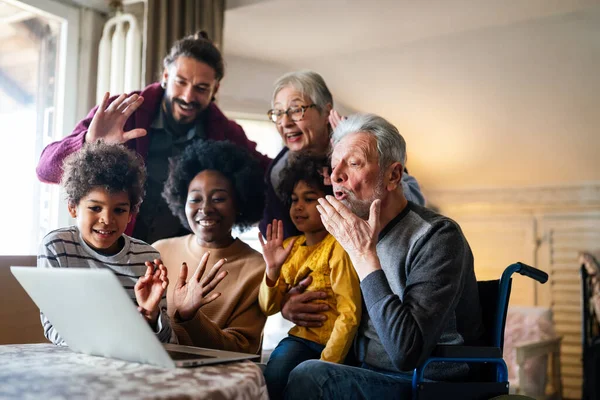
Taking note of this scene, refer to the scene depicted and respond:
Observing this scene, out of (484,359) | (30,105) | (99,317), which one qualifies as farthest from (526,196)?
(99,317)

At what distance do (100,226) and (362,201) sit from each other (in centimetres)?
68

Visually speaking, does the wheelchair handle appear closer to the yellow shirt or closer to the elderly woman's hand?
the yellow shirt

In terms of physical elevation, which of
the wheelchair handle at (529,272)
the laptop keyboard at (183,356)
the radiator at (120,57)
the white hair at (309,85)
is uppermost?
the radiator at (120,57)

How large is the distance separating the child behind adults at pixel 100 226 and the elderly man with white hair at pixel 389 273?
462 mm

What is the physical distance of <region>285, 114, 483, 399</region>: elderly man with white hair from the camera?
147cm

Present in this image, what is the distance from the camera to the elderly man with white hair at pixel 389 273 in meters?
1.47

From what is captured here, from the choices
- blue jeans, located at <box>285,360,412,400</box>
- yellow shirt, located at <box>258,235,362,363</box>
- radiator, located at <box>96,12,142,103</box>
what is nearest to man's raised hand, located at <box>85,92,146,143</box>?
yellow shirt, located at <box>258,235,362,363</box>

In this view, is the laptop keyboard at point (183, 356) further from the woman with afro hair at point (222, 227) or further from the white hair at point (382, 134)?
the white hair at point (382, 134)

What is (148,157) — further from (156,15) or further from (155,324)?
(156,15)

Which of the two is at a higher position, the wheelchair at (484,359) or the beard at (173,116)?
the beard at (173,116)

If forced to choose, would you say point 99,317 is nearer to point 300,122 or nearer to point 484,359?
point 484,359

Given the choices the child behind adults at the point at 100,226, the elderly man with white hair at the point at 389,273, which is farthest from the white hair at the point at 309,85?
the child behind adults at the point at 100,226

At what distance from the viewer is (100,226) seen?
1.57 metres

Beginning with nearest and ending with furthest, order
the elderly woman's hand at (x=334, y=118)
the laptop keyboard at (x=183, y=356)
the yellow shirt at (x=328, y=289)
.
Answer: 1. the laptop keyboard at (x=183, y=356)
2. the yellow shirt at (x=328, y=289)
3. the elderly woman's hand at (x=334, y=118)
